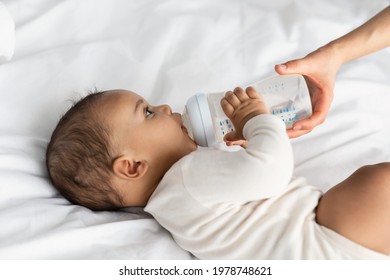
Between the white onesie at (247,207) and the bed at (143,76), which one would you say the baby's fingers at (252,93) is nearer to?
the white onesie at (247,207)

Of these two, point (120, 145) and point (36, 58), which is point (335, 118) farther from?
point (36, 58)

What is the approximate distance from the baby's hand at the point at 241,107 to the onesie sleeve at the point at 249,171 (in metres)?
0.06

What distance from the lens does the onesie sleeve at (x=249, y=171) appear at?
3.55 ft

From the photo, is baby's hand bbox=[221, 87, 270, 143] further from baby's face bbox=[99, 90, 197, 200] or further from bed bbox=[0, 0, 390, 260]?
bed bbox=[0, 0, 390, 260]

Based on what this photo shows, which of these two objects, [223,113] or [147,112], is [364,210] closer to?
[223,113]

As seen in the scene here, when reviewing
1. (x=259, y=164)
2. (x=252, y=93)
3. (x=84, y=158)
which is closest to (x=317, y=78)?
(x=252, y=93)

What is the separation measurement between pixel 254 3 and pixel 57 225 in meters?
0.97

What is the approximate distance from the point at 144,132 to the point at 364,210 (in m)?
0.50

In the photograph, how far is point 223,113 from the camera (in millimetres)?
1272

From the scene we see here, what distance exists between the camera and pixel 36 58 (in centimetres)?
149

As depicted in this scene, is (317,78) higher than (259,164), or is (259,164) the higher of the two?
(317,78)

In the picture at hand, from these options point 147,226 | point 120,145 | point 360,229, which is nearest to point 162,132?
point 120,145

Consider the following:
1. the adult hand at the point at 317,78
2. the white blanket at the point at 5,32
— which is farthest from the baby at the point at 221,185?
the white blanket at the point at 5,32

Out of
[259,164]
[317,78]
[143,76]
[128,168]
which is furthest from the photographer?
[143,76]
